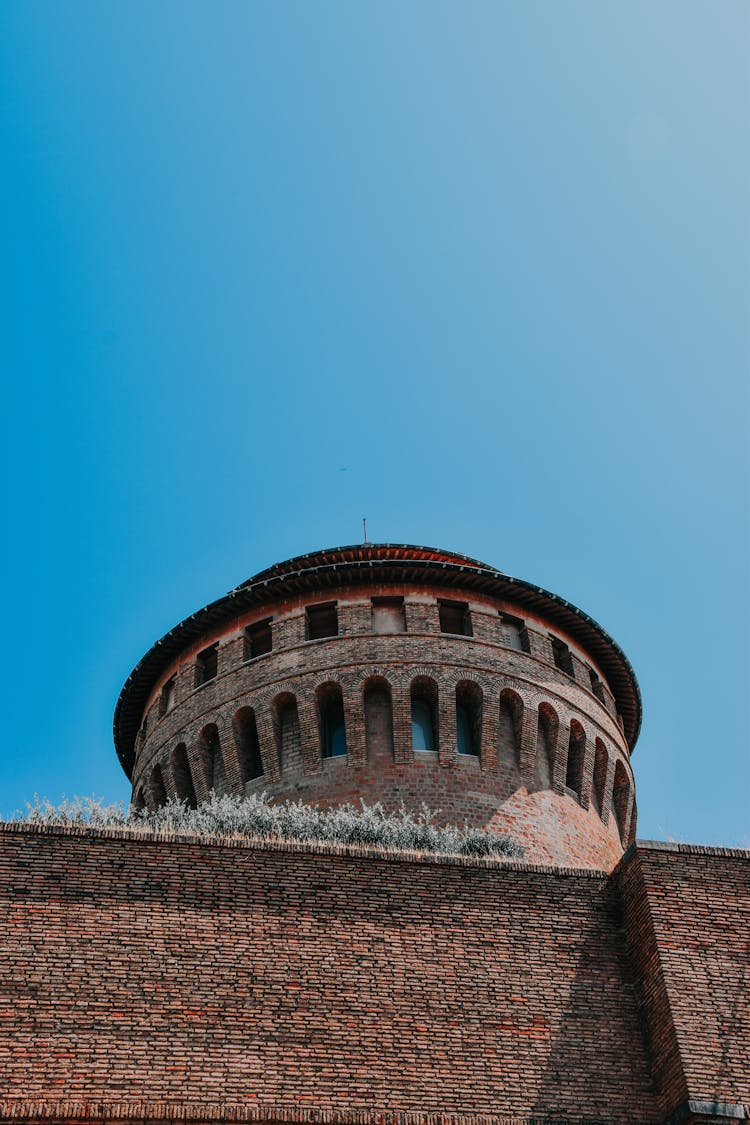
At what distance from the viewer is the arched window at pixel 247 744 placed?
18.8 metres

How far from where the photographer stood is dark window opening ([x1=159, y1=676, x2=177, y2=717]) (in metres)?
20.8

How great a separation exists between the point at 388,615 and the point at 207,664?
349 centimetres

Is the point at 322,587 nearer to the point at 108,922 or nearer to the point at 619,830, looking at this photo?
the point at 619,830

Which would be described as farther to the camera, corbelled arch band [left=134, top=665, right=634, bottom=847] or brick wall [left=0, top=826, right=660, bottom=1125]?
corbelled arch band [left=134, top=665, right=634, bottom=847]

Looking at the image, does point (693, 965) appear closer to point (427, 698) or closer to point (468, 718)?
point (468, 718)

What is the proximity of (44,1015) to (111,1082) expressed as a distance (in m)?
0.84

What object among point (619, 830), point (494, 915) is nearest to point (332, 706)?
point (619, 830)

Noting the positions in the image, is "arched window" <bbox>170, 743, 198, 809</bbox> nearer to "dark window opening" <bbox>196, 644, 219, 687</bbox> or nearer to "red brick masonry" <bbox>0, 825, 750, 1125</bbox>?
"dark window opening" <bbox>196, 644, 219, 687</bbox>

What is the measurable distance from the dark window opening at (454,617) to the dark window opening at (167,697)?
5.03m

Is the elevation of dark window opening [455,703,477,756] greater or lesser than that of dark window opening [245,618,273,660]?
lesser

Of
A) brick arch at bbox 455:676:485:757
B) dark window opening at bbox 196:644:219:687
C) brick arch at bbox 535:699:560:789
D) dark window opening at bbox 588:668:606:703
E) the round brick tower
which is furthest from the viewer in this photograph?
dark window opening at bbox 588:668:606:703

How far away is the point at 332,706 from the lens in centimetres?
1898

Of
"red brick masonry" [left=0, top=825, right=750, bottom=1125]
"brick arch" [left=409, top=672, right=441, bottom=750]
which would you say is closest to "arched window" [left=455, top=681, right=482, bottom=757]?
"brick arch" [left=409, top=672, right=441, bottom=750]

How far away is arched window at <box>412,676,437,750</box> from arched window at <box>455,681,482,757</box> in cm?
39
